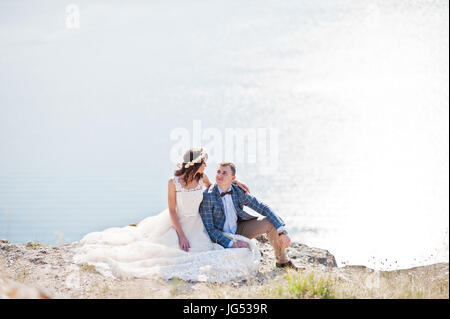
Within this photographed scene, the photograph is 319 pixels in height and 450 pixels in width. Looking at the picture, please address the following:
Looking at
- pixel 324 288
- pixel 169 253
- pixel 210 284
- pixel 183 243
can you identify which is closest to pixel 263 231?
pixel 183 243

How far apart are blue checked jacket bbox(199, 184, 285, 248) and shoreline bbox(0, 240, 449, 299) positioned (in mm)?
723

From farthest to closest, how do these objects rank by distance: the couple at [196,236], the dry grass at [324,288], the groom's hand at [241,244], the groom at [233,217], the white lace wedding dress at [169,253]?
the groom at [233,217], the groom's hand at [241,244], the couple at [196,236], the white lace wedding dress at [169,253], the dry grass at [324,288]

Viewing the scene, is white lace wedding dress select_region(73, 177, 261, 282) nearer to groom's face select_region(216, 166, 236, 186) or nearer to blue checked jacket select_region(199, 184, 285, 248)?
blue checked jacket select_region(199, 184, 285, 248)

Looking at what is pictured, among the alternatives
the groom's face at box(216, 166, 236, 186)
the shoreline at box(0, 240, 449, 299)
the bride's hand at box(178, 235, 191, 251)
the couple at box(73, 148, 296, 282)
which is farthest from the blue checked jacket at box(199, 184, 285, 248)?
the shoreline at box(0, 240, 449, 299)

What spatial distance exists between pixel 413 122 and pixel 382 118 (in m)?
3.42

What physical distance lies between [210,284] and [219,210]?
1.19 meters

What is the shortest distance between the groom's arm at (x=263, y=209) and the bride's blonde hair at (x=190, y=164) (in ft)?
Answer: 2.47

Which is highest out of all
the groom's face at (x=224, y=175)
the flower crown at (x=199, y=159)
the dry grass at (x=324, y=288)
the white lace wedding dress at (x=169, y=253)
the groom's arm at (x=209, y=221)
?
the flower crown at (x=199, y=159)

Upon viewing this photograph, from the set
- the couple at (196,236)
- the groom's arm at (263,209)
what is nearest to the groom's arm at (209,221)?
the couple at (196,236)

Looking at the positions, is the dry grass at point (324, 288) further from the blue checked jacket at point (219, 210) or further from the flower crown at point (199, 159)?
the flower crown at point (199, 159)

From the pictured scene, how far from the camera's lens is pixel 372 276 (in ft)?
21.7

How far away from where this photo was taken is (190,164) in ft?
22.5

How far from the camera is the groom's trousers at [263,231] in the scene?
691cm
